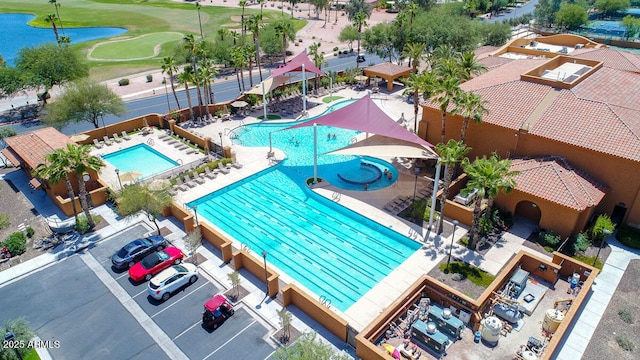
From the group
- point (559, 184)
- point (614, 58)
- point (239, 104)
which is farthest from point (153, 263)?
point (614, 58)

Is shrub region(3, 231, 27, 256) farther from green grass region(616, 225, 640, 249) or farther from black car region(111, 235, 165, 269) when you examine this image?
green grass region(616, 225, 640, 249)

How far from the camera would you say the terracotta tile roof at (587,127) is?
91.2ft

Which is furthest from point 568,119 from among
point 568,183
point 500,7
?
point 500,7

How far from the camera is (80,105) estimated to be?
134 feet

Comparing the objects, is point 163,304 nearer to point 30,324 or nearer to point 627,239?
point 30,324

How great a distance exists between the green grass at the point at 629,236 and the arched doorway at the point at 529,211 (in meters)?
5.19

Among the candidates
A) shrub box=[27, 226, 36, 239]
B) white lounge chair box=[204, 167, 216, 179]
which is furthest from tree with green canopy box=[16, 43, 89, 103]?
shrub box=[27, 226, 36, 239]

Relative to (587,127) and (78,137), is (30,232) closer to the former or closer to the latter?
(78,137)

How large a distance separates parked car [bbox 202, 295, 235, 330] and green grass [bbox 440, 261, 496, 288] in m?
13.0

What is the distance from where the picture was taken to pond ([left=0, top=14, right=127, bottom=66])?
10354 cm

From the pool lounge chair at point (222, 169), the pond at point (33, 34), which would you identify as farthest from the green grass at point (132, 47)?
the pool lounge chair at point (222, 169)

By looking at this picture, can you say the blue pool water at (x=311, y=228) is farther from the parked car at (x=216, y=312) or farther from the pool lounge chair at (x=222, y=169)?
the parked car at (x=216, y=312)

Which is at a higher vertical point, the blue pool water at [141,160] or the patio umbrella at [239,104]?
the patio umbrella at [239,104]

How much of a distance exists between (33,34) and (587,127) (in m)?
133
